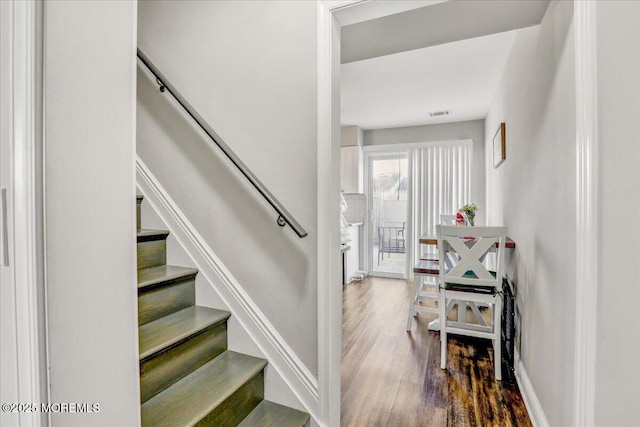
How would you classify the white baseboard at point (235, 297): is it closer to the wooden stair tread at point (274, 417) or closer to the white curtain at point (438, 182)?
the wooden stair tread at point (274, 417)

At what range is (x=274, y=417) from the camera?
4.95 feet

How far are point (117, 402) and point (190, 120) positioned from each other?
1.55 m

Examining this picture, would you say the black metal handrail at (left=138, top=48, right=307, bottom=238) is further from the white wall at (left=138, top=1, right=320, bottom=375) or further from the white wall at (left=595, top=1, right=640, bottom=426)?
the white wall at (left=595, top=1, right=640, bottom=426)

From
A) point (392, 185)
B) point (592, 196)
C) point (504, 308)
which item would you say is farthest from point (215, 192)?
point (392, 185)

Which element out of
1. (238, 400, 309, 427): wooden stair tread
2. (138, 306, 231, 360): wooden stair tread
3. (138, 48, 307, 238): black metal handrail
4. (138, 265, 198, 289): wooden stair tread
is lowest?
(238, 400, 309, 427): wooden stair tread

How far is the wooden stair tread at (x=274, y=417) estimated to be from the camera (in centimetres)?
146

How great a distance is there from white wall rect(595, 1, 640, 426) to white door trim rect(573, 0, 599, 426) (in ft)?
0.08

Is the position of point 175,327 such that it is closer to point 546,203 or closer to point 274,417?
point 274,417

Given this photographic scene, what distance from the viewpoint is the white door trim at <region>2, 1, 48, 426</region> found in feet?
1.79

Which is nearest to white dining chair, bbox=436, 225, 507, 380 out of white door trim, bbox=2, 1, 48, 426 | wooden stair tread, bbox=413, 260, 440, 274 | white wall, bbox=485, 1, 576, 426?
white wall, bbox=485, 1, 576, 426

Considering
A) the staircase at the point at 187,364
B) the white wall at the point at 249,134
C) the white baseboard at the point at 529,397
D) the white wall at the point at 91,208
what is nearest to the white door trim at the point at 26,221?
the white wall at the point at 91,208

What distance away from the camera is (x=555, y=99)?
1536mm

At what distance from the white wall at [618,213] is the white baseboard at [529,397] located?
2.69 feet

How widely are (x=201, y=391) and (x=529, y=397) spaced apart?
6.04ft
